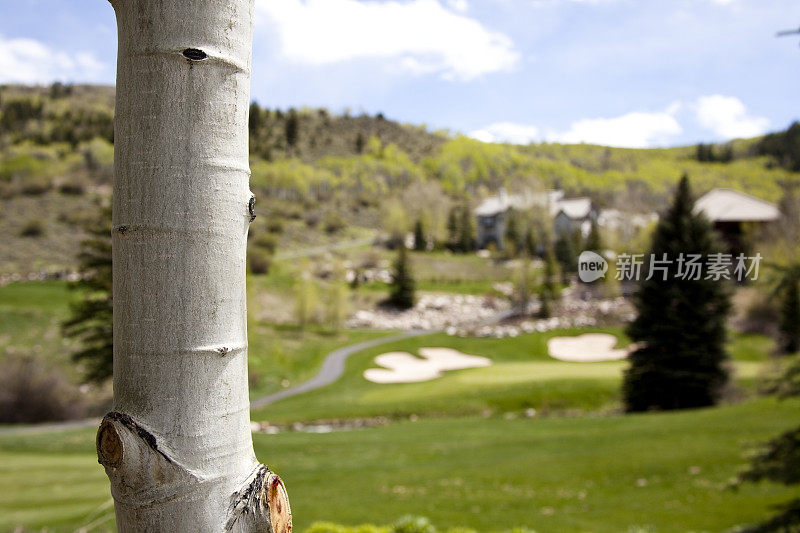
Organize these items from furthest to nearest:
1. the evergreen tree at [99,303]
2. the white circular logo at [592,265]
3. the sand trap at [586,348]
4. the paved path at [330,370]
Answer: the sand trap at [586,348] < the paved path at [330,370] < the evergreen tree at [99,303] < the white circular logo at [592,265]

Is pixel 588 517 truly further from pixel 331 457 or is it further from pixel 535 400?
pixel 535 400

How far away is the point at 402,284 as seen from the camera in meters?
32.1

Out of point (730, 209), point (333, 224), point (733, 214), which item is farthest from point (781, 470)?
point (333, 224)

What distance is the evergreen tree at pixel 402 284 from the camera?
32156mm

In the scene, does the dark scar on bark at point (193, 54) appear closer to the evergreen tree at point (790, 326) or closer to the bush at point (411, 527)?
the bush at point (411, 527)

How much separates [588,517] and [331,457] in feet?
17.8

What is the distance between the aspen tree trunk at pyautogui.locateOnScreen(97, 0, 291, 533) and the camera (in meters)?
0.69

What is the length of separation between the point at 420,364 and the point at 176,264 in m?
24.4

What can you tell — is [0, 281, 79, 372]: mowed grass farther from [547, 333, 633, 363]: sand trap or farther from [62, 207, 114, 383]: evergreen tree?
[547, 333, 633, 363]: sand trap

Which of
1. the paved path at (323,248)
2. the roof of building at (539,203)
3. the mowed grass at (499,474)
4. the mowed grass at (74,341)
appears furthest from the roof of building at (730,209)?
the paved path at (323,248)

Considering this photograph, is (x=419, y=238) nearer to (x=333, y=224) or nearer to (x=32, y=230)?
(x=333, y=224)

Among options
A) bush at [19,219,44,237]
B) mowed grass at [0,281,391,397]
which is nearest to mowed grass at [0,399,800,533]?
mowed grass at [0,281,391,397]

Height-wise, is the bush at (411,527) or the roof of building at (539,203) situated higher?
the roof of building at (539,203)

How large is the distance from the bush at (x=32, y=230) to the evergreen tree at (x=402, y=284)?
23.2 metres
